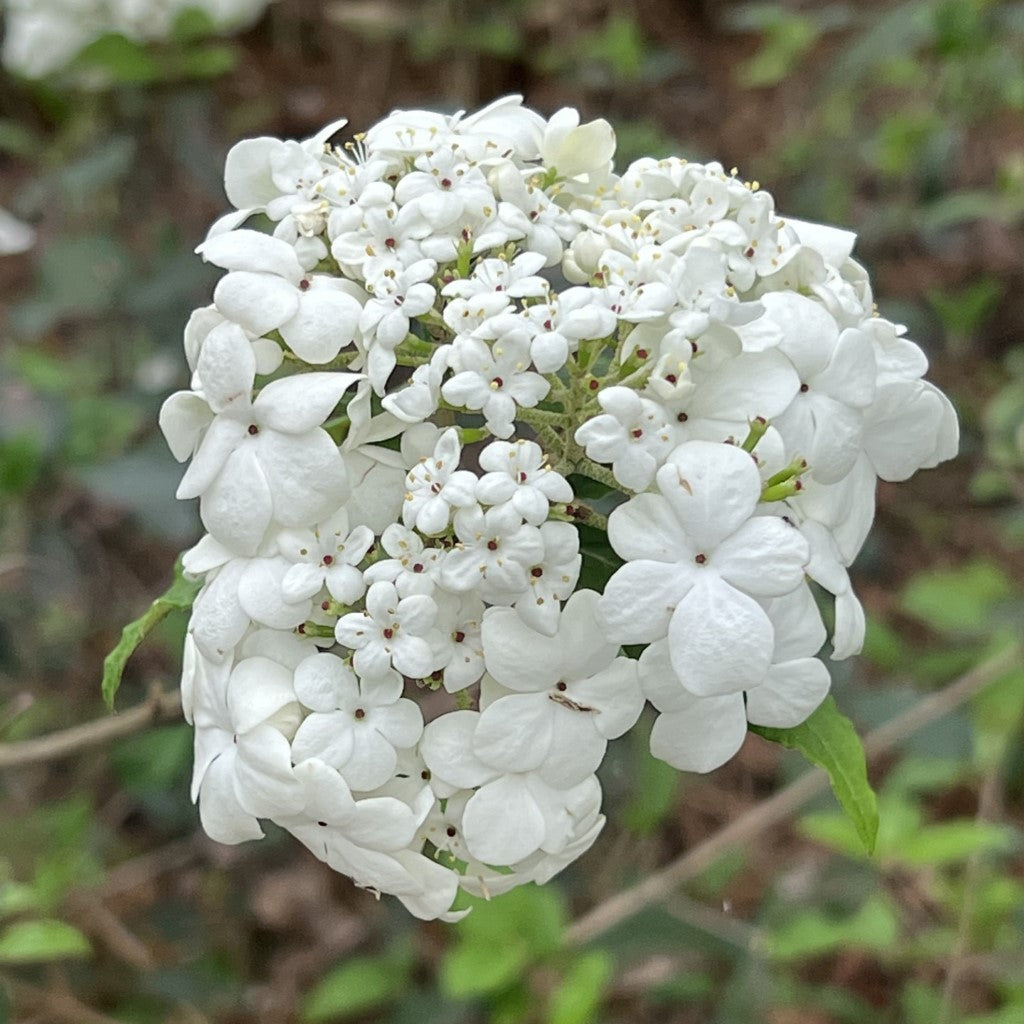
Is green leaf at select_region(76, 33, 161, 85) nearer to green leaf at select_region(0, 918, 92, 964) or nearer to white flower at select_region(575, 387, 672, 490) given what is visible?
green leaf at select_region(0, 918, 92, 964)

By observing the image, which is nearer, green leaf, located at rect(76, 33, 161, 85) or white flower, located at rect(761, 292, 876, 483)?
white flower, located at rect(761, 292, 876, 483)

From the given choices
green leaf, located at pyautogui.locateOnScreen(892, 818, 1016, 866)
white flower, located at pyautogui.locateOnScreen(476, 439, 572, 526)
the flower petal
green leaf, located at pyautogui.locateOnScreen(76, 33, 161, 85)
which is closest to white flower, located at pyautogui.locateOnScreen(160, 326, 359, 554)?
white flower, located at pyautogui.locateOnScreen(476, 439, 572, 526)

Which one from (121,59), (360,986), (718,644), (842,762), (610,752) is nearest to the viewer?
(718,644)

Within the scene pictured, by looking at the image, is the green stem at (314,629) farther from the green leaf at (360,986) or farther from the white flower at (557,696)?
the green leaf at (360,986)

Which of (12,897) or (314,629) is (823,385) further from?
(12,897)

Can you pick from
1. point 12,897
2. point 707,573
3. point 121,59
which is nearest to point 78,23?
point 121,59

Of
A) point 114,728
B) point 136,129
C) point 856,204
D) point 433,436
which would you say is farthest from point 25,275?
point 433,436
